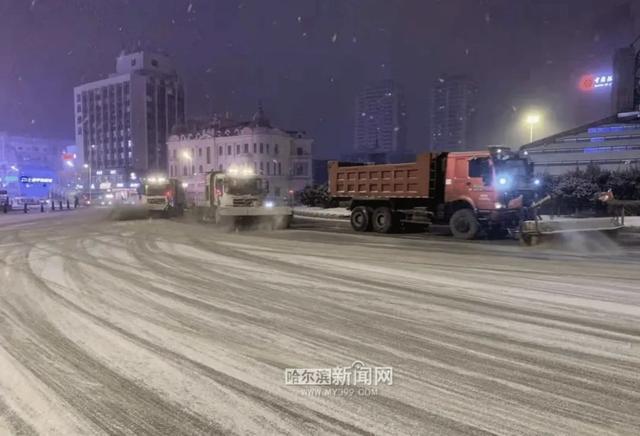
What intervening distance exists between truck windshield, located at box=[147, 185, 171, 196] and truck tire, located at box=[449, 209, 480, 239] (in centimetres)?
1843

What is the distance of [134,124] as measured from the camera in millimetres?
128375

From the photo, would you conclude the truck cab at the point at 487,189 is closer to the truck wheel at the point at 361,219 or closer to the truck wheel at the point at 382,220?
the truck wheel at the point at 382,220

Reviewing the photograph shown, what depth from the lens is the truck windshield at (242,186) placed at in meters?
21.3

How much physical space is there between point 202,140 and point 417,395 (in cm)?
8858

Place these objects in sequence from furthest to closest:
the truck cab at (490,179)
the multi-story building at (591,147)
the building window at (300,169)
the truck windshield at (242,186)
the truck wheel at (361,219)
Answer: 1. the building window at (300,169)
2. the multi-story building at (591,147)
3. the truck windshield at (242,186)
4. the truck wheel at (361,219)
5. the truck cab at (490,179)

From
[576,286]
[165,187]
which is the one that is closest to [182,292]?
[576,286]

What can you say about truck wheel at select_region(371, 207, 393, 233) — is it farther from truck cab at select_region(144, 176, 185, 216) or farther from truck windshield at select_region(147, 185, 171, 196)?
A: truck windshield at select_region(147, 185, 171, 196)

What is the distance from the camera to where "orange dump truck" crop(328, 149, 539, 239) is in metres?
15.5

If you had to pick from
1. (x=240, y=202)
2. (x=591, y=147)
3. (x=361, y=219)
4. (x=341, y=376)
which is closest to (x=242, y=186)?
(x=240, y=202)

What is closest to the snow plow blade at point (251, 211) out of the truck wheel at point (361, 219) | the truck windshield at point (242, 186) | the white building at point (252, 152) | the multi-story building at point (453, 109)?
the truck windshield at point (242, 186)

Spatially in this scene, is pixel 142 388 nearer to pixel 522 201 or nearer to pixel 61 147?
pixel 522 201

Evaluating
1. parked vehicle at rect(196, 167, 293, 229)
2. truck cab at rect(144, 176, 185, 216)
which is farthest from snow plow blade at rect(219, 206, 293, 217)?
truck cab at rect(144, 176, 185, 216)

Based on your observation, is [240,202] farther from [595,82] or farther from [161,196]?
[595,82]

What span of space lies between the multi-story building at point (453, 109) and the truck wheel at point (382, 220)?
138 meters
